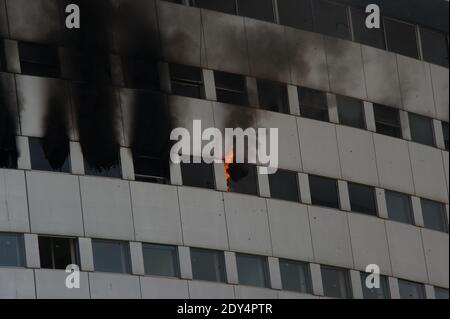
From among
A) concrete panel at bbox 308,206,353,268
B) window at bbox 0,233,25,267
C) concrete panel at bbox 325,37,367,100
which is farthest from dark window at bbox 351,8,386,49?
window at bbox 0,233,25,267

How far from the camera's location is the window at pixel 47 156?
45078mm

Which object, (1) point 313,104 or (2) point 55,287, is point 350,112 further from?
(2) point 55,287

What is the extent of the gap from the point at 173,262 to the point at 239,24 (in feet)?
25.1

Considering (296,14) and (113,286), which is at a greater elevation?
(296,14)

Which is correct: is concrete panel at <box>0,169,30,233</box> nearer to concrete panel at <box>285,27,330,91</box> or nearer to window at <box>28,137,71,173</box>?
window at <box>28,137,71,173</box>

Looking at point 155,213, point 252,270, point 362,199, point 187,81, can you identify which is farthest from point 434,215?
point 155,213

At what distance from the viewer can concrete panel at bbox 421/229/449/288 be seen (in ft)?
168

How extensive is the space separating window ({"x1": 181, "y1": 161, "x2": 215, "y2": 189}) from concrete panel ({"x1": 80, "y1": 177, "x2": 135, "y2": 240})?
2053 mm

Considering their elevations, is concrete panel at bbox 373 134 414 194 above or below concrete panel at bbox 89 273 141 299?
above

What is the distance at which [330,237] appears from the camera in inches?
1927

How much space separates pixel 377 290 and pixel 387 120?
547 cm

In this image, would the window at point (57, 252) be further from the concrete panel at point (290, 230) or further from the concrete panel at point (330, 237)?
the concrete panel at point (330, 237)

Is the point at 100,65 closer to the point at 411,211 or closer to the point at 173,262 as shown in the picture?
the point at 173,262

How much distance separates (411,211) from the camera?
51.5 meters
